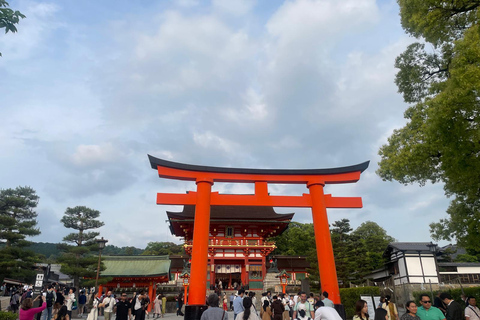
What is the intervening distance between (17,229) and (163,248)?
36989 millimetres

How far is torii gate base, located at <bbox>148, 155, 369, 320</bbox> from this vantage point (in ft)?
37.1

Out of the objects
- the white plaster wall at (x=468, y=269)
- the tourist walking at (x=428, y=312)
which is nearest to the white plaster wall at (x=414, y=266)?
the white plaster wall at (x=468, y=269)

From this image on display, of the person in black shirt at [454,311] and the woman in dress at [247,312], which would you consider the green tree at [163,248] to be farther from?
the person in black shirt at [454,311]

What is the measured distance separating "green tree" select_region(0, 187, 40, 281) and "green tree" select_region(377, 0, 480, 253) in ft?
73.5

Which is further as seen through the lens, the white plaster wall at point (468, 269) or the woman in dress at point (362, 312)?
the white plaster wall at point (468, 269)

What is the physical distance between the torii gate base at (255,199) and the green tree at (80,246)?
429 inches

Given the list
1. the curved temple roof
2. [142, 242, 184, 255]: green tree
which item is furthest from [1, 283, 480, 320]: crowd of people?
[142, 242, 184, 255]: green tree

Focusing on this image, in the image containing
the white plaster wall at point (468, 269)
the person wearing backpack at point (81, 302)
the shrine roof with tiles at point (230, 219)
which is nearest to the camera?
the person wearing backpack at point (81, 302)

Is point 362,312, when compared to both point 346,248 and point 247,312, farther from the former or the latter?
point 346,248

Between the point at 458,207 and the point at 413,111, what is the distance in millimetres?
4213

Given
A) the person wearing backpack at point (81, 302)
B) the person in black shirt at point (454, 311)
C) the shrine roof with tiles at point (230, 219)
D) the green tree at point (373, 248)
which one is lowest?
the person wearing backpack at point (81, 302)

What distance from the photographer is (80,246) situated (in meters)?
21.5

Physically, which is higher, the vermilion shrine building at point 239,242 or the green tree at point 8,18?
the green tree at point 8,18

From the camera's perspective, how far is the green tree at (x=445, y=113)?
6.89 m
